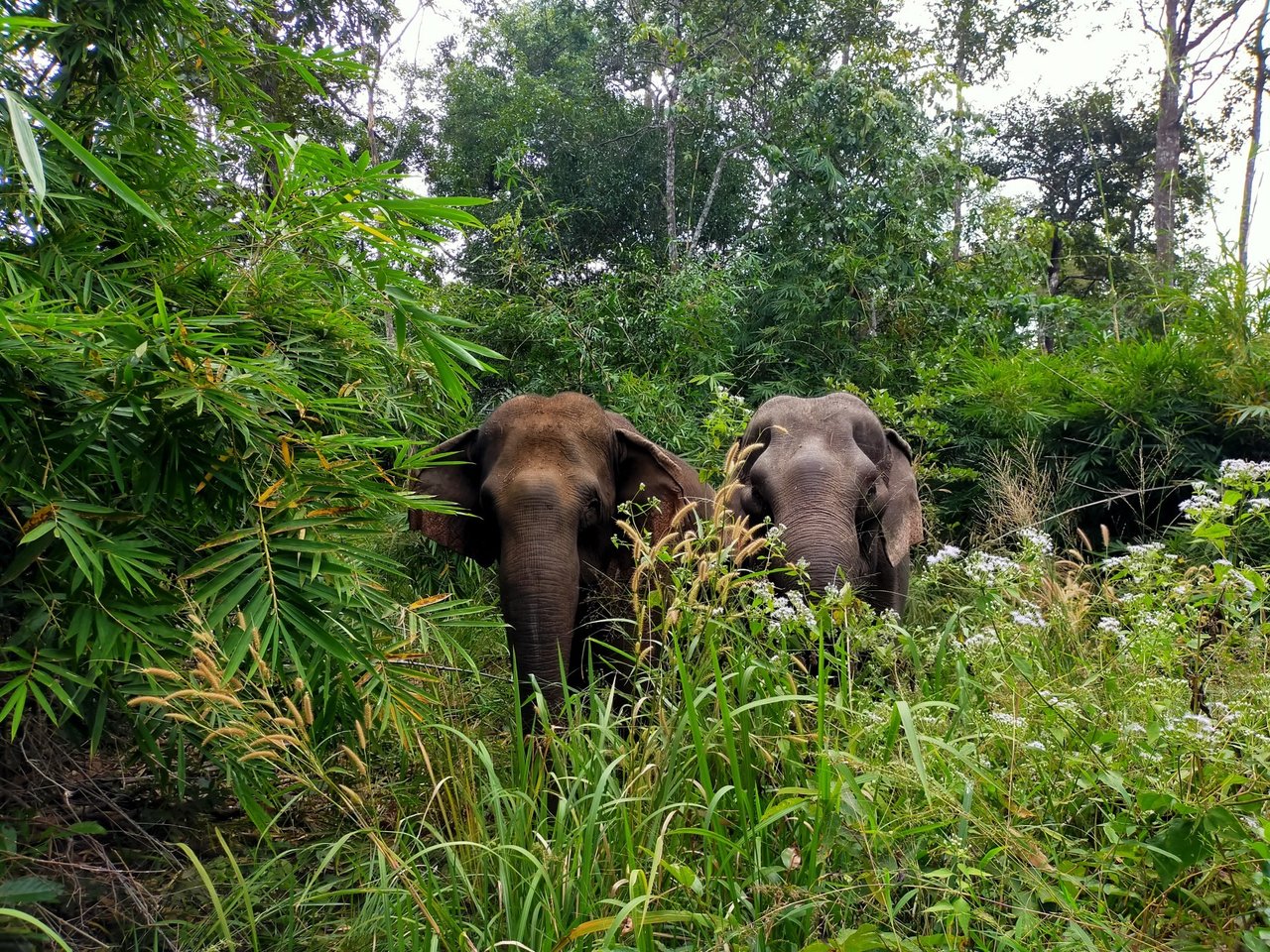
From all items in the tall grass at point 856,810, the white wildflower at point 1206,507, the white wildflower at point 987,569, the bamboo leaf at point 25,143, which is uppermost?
the bamboo leaf at point 25,143

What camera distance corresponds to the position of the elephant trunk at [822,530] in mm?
5590

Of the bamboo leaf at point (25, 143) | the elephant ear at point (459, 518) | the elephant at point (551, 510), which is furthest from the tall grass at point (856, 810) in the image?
the elephant ear at point (459, 518)

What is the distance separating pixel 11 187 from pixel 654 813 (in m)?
2.69

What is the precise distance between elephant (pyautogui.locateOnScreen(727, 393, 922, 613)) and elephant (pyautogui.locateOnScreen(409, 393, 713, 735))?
0.56 metres

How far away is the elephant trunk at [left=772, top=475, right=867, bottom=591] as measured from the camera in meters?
5.59

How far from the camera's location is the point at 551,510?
17.7ft

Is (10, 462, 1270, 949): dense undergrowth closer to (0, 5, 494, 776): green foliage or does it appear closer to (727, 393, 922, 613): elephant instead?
(0, 5, 494, 776): green foliage

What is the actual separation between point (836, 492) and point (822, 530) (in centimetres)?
35

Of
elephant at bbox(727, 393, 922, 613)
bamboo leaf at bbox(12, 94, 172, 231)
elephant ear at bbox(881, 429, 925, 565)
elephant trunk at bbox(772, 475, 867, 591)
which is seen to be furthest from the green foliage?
elephant ear at bbox(881, 429, 925, 565)

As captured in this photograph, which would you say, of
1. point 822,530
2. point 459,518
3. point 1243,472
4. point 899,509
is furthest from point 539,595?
point 1243,472

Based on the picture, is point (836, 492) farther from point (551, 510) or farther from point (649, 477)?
point (551, 510)

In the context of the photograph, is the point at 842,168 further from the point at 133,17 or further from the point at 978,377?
the point at 133,17

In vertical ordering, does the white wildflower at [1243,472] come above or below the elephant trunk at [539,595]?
above

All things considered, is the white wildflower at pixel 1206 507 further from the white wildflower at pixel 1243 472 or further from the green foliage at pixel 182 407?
the green foliage at pixel 182 407
